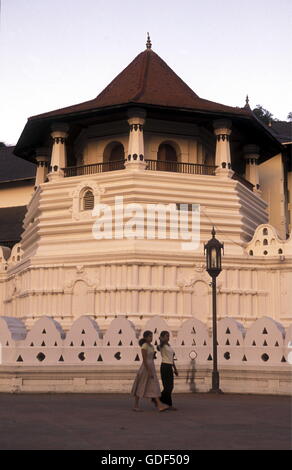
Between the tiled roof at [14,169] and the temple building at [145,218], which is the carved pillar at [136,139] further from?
the tiled roof at [14,169]

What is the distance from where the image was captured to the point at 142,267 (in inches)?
947

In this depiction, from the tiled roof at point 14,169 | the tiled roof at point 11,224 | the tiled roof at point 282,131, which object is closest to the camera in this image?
the tiled roof at point 282,131

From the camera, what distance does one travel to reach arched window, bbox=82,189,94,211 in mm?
25906

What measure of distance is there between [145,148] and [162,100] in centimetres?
206

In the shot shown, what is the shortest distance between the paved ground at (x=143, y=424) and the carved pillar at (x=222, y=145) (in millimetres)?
12147

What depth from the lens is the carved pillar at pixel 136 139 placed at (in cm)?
2508

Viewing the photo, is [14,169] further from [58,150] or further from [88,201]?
[88,201]

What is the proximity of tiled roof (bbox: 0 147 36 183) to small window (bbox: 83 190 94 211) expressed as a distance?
1629 cm

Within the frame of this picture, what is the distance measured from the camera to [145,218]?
24766 millimetres

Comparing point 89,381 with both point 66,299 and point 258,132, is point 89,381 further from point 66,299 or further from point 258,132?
point 258,132

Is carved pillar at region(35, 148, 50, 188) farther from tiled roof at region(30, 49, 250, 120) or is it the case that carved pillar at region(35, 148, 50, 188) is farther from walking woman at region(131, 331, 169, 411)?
walking woman at region(131, 331, 169, 411)

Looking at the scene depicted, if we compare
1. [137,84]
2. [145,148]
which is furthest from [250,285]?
[137,84]

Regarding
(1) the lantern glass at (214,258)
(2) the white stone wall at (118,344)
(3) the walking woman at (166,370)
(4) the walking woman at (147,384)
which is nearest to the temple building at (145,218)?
(2) the white stone wall at (118,344)

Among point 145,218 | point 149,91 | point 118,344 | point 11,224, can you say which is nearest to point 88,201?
point 145,218
